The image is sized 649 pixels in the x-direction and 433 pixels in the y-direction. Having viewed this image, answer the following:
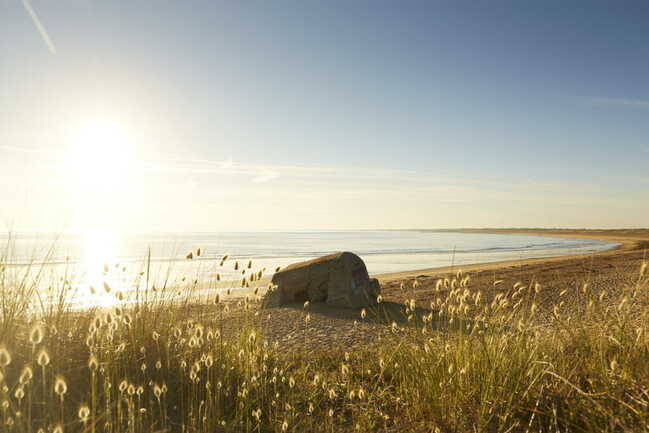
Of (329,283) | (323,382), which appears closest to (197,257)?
(323,382)

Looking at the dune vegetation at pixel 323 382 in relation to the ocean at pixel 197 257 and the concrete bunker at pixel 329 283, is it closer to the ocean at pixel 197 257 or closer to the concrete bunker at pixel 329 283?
the ocean at pixel 197 257

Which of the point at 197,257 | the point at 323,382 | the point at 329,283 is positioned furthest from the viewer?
the point at 329,283

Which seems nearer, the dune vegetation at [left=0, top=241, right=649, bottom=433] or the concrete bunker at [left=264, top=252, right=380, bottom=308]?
the dune vegetation at [left=0, top=241, right=649, bottom=433]

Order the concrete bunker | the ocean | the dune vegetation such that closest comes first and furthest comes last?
the dune vegetation, the ocean, the concrete bunker

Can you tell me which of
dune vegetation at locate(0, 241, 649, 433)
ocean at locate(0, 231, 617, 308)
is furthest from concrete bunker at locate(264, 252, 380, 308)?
dune vegetation at locate(0, 241, 649, 433)

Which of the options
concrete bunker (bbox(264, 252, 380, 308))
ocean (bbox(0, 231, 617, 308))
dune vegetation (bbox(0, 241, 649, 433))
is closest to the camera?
dune vegetation (bbox(0, 241, 649, 433))

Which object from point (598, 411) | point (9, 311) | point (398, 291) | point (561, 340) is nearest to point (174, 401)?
point (9, 311)

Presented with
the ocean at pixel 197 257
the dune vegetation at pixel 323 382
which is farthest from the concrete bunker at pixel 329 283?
the dune vegetation at pixel 323 382

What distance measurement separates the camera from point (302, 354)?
5969mm

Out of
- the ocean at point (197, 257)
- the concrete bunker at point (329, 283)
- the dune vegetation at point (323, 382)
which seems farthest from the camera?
the concrete bunker at point (329, 283)

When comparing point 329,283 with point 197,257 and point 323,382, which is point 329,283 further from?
point 323,382

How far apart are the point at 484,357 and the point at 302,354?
2953 millimetres

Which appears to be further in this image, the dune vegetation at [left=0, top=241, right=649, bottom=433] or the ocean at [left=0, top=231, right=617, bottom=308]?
the ocean at [left=0, top=231, right=617, bottom=308]

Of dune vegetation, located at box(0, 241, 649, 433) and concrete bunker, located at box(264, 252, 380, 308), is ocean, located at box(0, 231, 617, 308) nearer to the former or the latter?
dune vegetation, located at box(0, 241, 649, 433)
